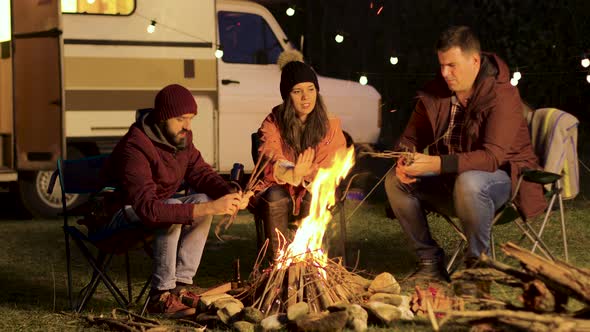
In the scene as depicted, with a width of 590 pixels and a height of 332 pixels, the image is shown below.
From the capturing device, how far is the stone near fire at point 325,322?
177 inches

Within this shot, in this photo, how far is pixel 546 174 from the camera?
5156 millimetres

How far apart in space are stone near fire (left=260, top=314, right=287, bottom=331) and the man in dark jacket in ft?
3.25

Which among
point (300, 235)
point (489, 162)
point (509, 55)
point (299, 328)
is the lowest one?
point (299, 328)

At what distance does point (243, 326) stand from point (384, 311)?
616mm

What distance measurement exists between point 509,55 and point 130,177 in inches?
421

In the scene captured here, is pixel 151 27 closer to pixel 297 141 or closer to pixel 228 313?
pixel 297 141

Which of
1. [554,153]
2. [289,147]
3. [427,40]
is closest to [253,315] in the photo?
[289,147]

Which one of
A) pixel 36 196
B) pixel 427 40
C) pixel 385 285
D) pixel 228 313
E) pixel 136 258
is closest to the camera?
pixel 228 313

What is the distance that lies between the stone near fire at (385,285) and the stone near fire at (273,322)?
0.53 meters

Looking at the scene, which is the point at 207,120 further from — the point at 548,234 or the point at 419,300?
the point at 419,300

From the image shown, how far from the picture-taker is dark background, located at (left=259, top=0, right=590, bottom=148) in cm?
1496

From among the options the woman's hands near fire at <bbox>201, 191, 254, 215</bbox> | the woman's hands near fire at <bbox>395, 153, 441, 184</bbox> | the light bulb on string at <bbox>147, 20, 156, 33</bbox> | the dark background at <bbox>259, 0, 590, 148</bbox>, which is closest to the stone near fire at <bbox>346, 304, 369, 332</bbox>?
the woman's hands near fire at <bbox>201, 191, 254, 215</bbox>

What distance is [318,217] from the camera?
17.1 ft

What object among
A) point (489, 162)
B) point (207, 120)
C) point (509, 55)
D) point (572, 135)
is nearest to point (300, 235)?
point (489, 162)
